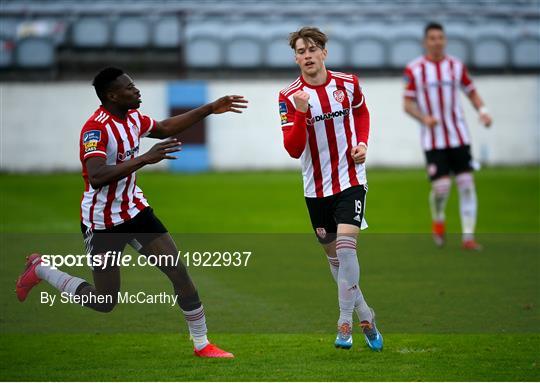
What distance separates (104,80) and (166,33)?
19412mm

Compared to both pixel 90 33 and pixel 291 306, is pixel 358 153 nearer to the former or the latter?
pixel 291 306

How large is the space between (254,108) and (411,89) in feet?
35.9

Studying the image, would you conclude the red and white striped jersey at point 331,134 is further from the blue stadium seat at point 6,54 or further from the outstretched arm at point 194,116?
the blue stadium seat at point 6,54

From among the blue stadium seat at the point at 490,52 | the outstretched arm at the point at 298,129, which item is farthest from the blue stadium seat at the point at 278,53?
the outstretched arm at the point at 298,129

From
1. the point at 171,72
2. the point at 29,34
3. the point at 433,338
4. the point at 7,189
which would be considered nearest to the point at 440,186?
the point at 433,338

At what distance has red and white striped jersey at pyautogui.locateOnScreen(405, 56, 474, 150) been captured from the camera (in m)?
12.5

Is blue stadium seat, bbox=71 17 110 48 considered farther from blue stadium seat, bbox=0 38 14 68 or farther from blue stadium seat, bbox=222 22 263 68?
blue stadium seat, bbox=222 22 263 68

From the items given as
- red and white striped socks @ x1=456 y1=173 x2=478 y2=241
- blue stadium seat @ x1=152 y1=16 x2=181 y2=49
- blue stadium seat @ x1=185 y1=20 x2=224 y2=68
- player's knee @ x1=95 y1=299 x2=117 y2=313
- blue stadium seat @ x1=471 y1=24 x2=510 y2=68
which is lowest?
blue stadium seat @ x1=471 y1=24 x2=510 y2=68

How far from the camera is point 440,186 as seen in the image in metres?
12.3

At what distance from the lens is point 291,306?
28.1 feet

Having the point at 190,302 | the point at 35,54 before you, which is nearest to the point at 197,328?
the point at 190,302

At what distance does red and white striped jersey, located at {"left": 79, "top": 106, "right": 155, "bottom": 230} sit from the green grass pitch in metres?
0.94

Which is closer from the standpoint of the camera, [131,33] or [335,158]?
[335,158]

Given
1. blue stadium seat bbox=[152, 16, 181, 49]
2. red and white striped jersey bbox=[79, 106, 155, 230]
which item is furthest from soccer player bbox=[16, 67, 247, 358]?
blue stadium seat bbox=[152, 16, 181, 49]
